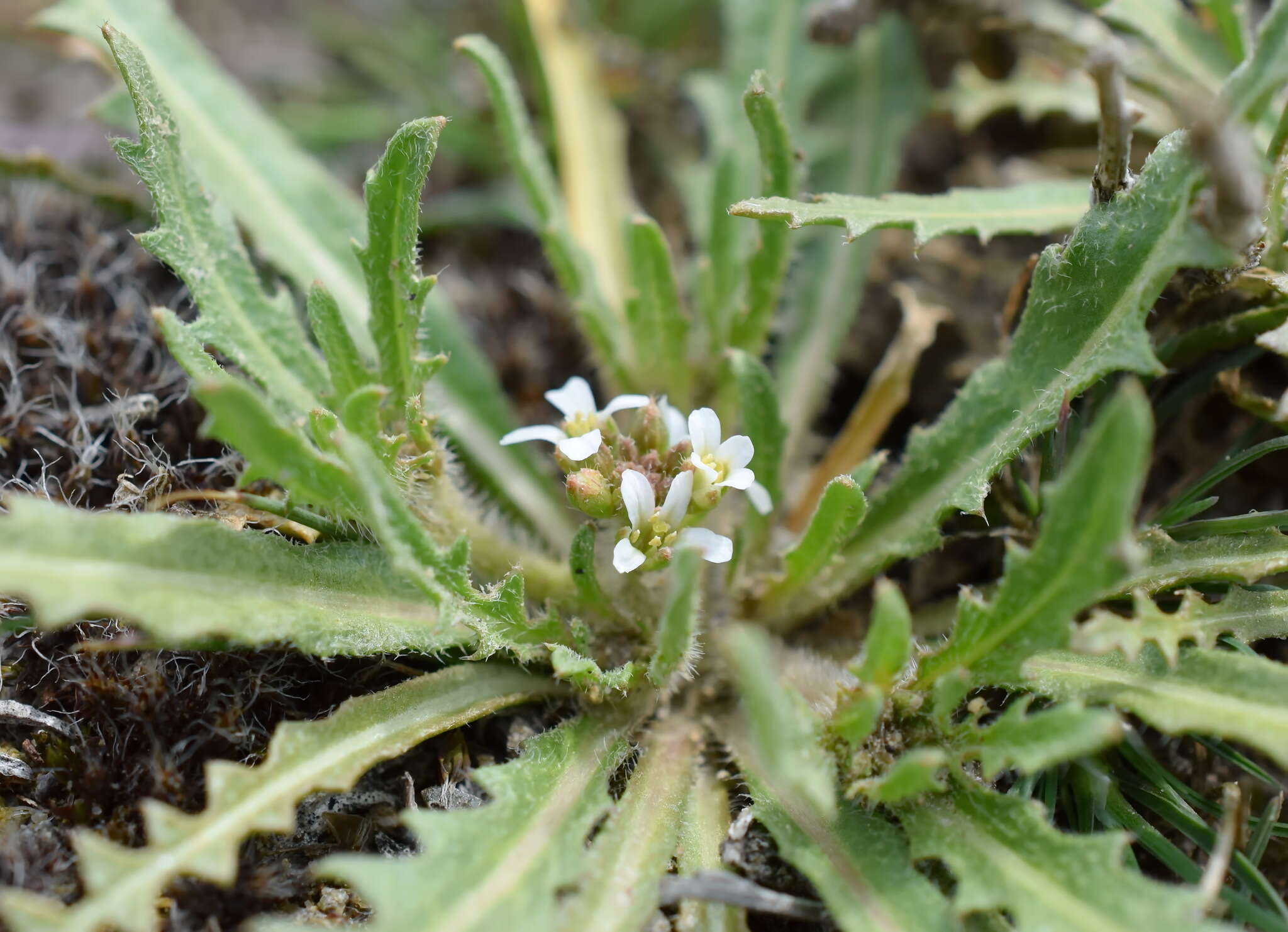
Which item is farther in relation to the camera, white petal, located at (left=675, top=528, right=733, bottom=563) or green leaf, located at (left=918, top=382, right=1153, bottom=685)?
white petal, located at (left=675, top=528, right=733, bottom=563)

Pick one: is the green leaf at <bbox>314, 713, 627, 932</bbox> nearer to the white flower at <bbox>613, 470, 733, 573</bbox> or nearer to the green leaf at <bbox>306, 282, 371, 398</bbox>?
the white flower at <bbox>613, 470, 733, 573</bbox>

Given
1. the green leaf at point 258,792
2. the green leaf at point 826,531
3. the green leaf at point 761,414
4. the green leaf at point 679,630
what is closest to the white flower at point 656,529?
the green leaf at point 679,630

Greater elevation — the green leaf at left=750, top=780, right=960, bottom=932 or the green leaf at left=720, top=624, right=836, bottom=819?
the green leaf at left=720, top=624, right=836, bottom=819

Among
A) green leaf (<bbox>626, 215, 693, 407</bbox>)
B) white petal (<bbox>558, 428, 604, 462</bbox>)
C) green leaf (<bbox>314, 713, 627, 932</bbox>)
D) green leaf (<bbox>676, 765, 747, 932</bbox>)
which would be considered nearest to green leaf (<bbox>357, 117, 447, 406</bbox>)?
white petal (<bbox>558, 428, 604, 462</bbox>)

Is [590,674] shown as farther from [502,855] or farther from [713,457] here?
[713,457]

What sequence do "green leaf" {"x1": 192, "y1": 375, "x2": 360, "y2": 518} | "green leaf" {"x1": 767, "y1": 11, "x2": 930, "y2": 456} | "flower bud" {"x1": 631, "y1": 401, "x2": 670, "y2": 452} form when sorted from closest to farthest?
1. "green leaf" {"x1": 192, "y1": 375, "x2": 360, "y2": 518}
2. "flower bud" {"x1": 631, "y1": 401, "x2": 670, "y2": 452}
3. "green leaf" {"x1": 767, "y1": 11, "x2": 930, "y2": 456}

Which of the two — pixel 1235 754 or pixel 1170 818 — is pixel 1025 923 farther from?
pixel 1235 754

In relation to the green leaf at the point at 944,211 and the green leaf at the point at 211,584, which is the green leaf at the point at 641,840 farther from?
the green leaf at the point at 944,211
